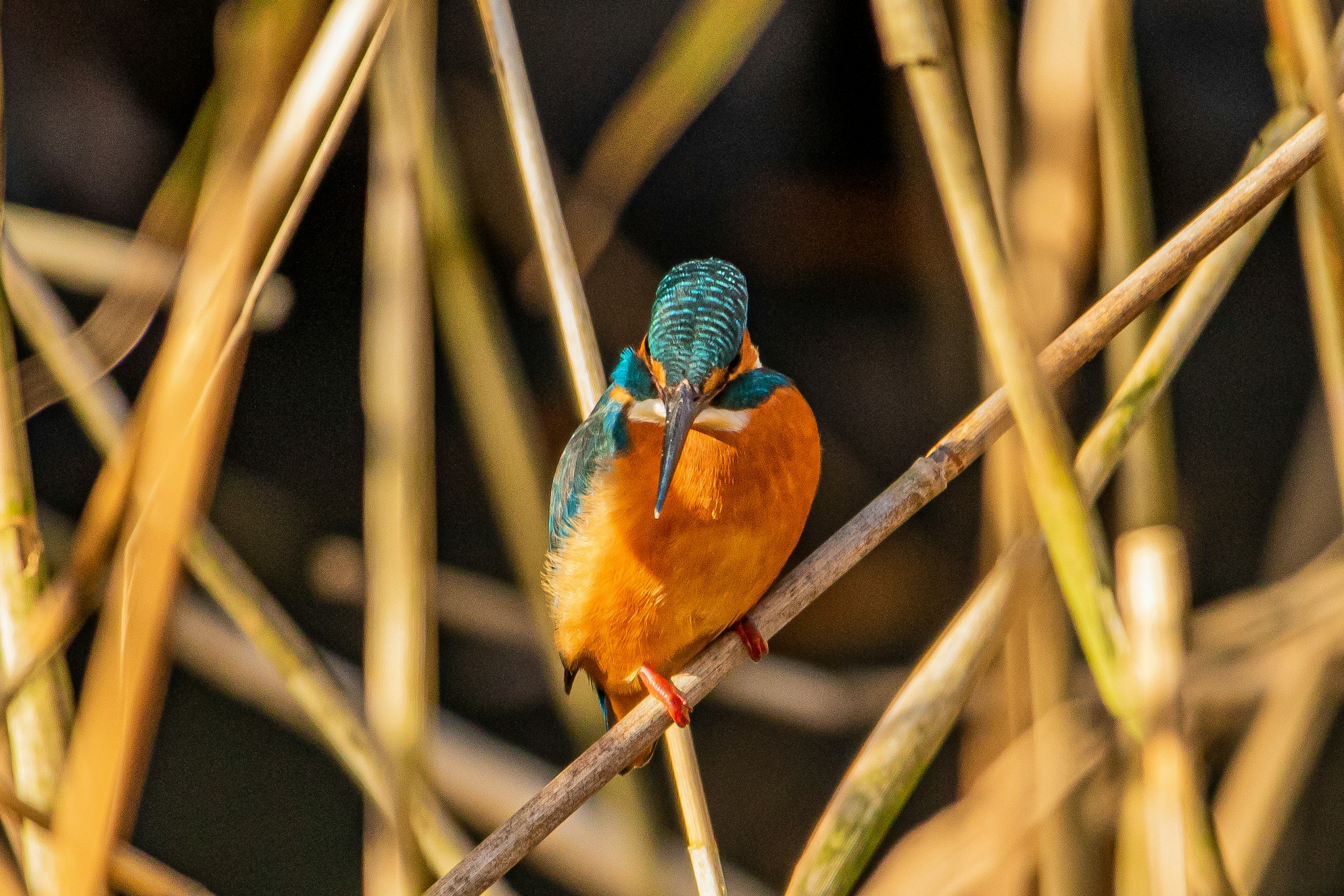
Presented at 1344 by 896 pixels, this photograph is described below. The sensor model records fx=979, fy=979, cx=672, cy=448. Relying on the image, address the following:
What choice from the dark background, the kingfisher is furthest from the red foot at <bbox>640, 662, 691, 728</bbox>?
the dark background

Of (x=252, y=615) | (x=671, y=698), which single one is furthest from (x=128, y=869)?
(x=671, y=698)

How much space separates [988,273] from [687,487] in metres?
0.60

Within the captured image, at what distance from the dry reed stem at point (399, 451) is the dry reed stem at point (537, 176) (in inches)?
4.3

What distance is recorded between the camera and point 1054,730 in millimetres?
1244

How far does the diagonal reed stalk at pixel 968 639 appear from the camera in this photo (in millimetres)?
893

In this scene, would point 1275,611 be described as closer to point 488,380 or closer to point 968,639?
point 968,639

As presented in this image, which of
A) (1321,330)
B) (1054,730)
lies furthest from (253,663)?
(1321,330)

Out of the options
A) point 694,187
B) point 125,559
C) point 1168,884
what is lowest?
point 1168,884

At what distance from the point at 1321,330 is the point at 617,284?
1.63 meters

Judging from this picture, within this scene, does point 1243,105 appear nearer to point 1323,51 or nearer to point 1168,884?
point 1323,51

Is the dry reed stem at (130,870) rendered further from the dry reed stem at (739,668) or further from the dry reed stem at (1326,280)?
the dry reed stem at (1326,280)

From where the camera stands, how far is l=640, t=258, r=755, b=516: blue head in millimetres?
1269

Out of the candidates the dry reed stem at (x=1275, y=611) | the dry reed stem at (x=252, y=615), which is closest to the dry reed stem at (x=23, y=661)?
the dry reed stem at (x=252, y=615)

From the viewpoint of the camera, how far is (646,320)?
2475 mm
